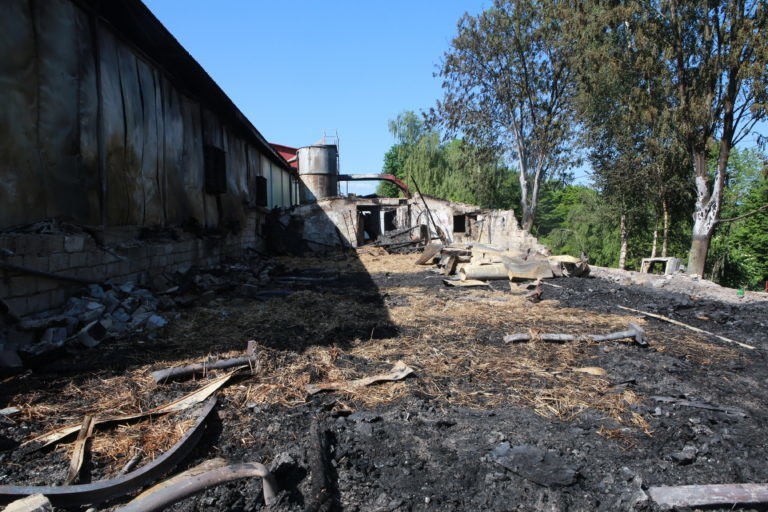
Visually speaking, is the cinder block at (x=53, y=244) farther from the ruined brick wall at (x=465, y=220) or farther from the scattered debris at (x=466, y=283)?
the ruined brick wall at (x=465, y=220)

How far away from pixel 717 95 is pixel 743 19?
2.37 meters

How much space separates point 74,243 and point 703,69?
1893 cm

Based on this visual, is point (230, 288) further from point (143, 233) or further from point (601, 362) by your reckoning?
point (601, 362)

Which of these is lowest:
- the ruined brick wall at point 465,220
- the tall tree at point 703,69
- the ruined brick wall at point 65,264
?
the ruined brick wall at point 65,264

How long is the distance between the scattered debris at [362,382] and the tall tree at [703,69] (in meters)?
16.0

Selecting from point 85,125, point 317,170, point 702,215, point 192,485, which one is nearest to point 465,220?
point 317,170

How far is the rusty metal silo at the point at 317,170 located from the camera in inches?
880

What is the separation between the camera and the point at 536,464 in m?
2.23

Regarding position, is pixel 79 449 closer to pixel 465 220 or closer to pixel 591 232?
pixel 465 220

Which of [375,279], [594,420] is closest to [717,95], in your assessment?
[375,279]

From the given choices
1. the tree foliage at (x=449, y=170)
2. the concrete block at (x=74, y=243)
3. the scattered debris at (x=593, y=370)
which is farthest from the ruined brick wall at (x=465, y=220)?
the concrete block at (x=74, y=243)

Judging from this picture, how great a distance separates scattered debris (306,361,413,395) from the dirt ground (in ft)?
0.16

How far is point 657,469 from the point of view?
7.30 feet

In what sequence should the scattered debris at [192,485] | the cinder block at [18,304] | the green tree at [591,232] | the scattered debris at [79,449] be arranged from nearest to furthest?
the scattered debris at [192,485] < the scattered debris at [79,449] < the cinder block at [18,304] < the green tree at [591,232]
